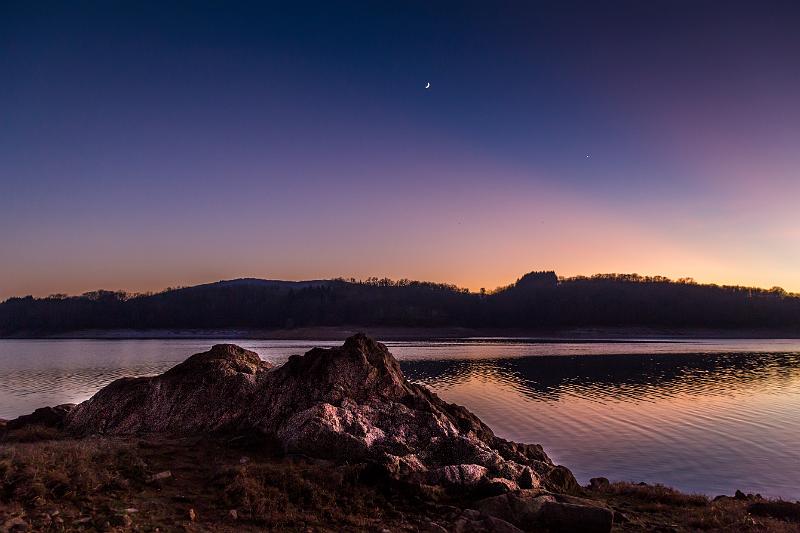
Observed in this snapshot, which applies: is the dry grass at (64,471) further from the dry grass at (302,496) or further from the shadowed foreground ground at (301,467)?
the dry grass at (302,496)

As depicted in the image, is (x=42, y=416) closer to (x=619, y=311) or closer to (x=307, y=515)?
(x=307, y=515)

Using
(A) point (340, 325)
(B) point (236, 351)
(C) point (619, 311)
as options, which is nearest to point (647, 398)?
(B) point (236, 351)

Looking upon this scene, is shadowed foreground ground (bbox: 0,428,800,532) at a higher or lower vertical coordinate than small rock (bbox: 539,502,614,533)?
higher

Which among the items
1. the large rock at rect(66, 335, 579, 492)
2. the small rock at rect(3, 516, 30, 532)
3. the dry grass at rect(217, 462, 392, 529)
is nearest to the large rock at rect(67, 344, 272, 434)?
the large rock at rect(66, 335, 579, 492)

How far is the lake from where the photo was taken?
744 inches

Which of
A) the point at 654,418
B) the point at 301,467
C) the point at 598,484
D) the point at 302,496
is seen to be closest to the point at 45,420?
the point at 301,467

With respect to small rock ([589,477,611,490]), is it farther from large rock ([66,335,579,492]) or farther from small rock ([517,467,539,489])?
small rock ([517,467,539,489])

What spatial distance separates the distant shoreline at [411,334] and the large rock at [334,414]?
443 ft

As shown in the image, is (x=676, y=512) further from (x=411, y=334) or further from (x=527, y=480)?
(x=411, y=334)

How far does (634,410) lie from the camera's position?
31.1 metres

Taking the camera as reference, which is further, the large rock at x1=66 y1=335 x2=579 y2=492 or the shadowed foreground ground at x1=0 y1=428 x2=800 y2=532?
the large rock at x1=66 y1=335 x2=579 y2=492

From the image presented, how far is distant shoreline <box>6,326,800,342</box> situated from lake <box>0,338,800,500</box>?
97.4 m

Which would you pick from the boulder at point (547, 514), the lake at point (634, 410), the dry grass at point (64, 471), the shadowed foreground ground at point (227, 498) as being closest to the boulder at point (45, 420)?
the shadowed foreground ground at point (227, 498)

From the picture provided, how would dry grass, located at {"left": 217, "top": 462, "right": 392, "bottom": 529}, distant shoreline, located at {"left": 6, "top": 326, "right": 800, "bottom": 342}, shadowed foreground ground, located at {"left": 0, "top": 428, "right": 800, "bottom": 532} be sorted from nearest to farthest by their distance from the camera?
1. shadowed foreground ground, located at {"left": 0, "top": 428, "right": 800, "bottom": 532}
2. dry grass, located at {"left": 217, "top": 462, "right": 392, "bottom": 529}
3. distant shoreline, located at {"left": 6, "top": 326, "right": 800, "bottom": 342}
